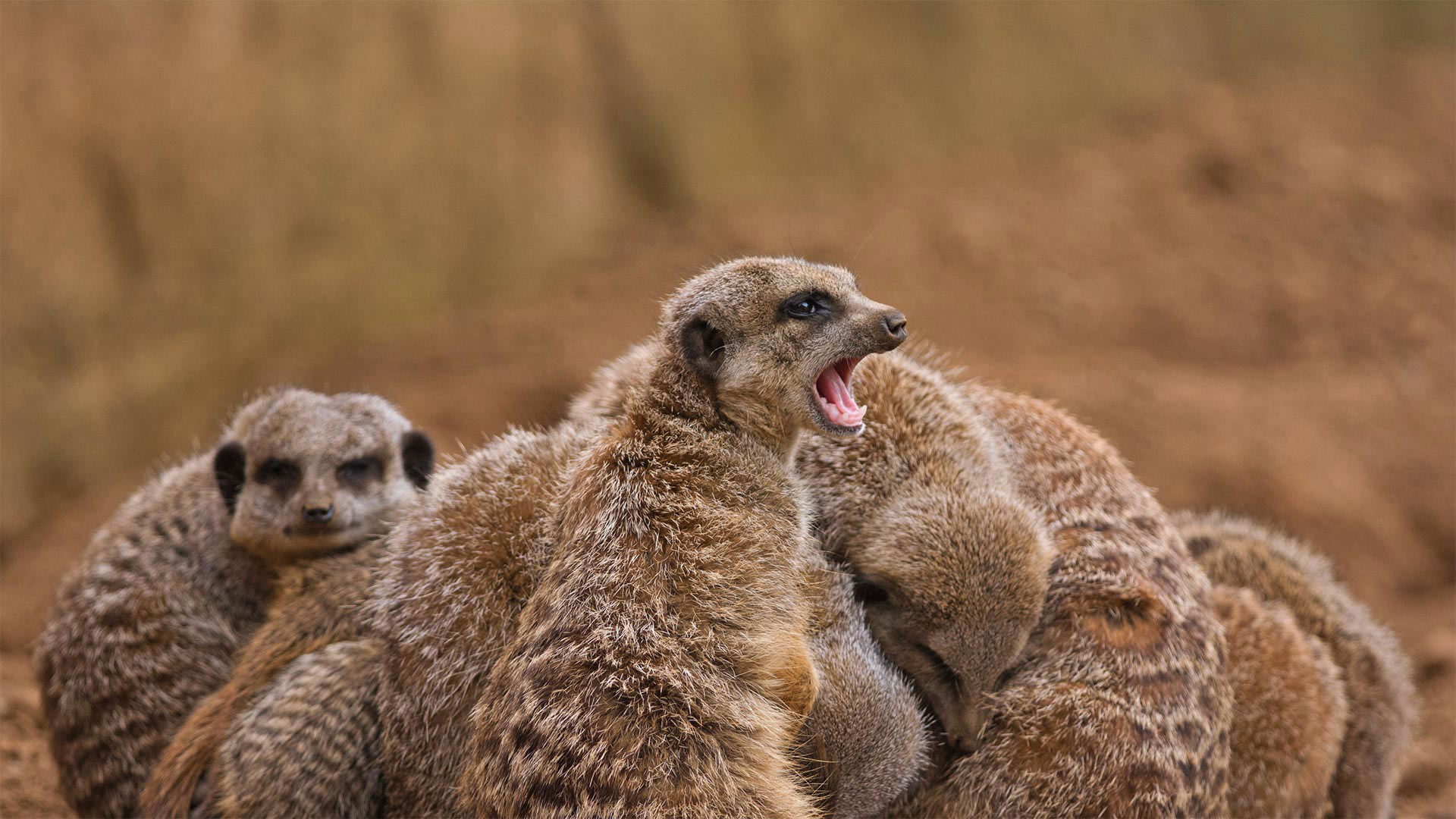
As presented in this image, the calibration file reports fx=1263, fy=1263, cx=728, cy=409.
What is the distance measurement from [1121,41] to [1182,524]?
653 centimetres

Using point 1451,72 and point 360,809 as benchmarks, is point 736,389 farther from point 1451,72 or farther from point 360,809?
point 1451,72

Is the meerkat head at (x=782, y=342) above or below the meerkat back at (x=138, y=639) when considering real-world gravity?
above

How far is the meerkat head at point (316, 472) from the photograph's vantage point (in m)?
3.42

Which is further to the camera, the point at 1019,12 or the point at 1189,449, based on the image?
the point at 1019,12

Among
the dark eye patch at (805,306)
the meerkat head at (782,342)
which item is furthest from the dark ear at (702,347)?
the dark eye patch at (805,306)

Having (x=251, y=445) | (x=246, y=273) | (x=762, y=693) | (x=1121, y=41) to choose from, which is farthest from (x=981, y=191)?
(x=762, y=693)

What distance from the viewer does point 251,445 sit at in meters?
3.61

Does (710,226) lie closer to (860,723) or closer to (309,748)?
(309,748)

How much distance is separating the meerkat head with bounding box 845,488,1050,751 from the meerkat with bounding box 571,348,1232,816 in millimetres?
10

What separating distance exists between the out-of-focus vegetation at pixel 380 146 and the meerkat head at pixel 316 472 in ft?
8.03

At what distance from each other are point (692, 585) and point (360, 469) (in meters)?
1.52

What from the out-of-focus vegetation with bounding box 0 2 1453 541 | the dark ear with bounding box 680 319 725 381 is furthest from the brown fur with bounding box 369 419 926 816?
the out-of-focus vegetation with bounding box 0 2 1453 541

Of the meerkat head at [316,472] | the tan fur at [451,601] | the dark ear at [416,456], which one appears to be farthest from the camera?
the dark ear at [416,456]

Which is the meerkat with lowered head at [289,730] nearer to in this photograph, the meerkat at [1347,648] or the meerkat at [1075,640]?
the meerkat at [1075,640]
